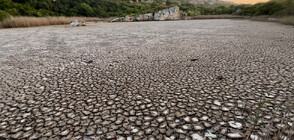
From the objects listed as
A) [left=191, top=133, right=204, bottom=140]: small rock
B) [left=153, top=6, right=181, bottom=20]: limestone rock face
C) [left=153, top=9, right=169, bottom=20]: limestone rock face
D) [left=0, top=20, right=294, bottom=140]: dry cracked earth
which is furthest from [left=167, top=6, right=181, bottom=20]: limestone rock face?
[left=191, top=133, right=204, bottom=140]: small rock

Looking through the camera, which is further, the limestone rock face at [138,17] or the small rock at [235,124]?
the limestone rock face at [138,17]

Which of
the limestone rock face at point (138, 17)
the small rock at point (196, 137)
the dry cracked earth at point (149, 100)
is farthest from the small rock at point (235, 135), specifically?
the limestone rock face at point (138, 17)

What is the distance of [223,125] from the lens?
857mm

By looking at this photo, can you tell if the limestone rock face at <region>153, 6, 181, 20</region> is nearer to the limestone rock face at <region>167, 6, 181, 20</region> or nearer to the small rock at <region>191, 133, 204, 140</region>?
the limestone rock face at <region>167, 6, 181, 20</region>

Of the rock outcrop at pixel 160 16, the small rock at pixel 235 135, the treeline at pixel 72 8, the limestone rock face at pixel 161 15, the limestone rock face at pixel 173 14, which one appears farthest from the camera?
the limestone rock face at pixel 173 14

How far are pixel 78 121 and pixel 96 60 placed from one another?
139 centimetres

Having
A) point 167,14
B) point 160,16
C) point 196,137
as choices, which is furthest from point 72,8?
point 196,137

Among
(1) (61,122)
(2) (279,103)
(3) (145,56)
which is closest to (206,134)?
(2) (279,103)

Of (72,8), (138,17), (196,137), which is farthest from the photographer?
(72,8)

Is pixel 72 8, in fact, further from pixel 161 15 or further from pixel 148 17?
pixel 161 15

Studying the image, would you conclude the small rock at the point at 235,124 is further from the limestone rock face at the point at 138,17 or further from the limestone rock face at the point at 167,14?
the limestone rock face at the point at 167,14

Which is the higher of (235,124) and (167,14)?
(167,14)

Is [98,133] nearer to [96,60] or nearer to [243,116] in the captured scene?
[243,116]

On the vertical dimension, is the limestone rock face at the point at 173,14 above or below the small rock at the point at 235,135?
above
